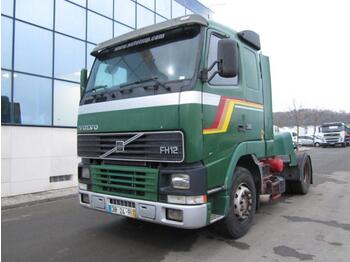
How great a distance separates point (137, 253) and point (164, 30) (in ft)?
9.80

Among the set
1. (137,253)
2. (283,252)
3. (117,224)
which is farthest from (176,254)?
(117,224)

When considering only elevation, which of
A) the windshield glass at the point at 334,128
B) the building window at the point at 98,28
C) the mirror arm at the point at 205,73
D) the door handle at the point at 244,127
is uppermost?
the building window at the point at 98,28

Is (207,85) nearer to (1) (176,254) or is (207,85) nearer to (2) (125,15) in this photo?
(1) (176,254)

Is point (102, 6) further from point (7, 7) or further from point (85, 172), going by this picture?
point (85, 172)

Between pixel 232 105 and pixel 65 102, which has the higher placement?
pixel 65 102

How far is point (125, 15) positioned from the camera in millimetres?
14547

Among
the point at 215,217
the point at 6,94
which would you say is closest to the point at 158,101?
the point at 215,217

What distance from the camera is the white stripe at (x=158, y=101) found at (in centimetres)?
420

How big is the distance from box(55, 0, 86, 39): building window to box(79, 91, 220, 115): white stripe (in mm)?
7784

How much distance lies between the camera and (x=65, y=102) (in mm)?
11953

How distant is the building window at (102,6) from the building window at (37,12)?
1.92 metres

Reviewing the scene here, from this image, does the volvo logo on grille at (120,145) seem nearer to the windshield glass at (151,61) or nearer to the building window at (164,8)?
the windshield glass at (151,61)

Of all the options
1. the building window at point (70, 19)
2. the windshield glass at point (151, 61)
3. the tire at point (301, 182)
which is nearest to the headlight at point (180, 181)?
the windshield glass at point (151, 61)

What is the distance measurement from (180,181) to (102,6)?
11.0 meters
